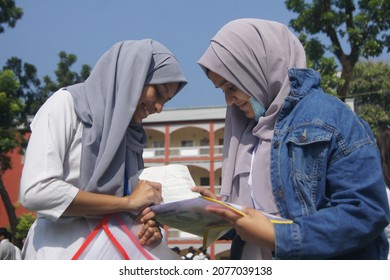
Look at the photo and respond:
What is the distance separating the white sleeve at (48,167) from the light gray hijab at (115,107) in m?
0.08

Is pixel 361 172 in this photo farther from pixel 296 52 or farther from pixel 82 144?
pixel 82 144

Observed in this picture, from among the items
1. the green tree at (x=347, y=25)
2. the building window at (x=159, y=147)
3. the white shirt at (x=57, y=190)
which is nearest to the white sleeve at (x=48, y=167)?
the white shirt at (x=57, y=190)

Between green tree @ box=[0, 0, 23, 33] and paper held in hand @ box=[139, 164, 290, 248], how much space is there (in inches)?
553

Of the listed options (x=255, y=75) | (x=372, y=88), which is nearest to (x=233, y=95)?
(x=255, y=75)

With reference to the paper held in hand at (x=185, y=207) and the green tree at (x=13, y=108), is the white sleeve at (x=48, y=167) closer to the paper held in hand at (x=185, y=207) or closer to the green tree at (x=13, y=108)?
the paper held in hand at (x=185, y=207)

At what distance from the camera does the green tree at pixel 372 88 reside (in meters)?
24.5

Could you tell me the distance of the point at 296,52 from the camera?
2.05 m

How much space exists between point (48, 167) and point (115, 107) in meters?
0.33

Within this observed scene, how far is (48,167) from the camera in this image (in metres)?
1.99

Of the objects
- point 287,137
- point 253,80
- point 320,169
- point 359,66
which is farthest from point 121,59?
point 359,66

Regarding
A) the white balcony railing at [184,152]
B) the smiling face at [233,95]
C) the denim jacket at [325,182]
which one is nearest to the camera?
the denim jacket at [325,182]

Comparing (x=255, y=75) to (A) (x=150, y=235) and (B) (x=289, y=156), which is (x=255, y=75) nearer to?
(B) (x=289, y=156)

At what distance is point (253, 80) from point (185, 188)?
0.46 m

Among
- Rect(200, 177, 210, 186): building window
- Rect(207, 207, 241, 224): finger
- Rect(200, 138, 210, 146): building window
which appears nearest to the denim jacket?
Rect(207, 207, 241, 224): finger
